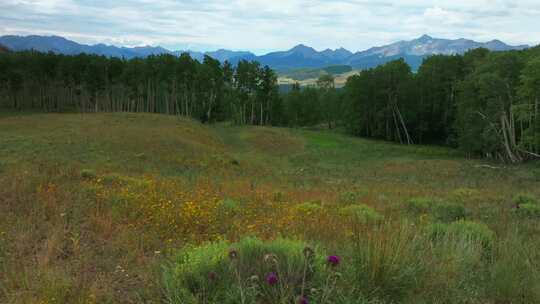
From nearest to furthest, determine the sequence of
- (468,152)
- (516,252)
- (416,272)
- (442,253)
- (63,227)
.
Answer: (416,272), (442,253), (516,252), (63,227), (468,152)

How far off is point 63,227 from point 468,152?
50625mm

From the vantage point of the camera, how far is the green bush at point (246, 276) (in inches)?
130

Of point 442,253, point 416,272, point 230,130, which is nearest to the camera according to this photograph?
point 416,272

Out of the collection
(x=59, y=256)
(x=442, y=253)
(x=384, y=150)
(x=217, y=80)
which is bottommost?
(x=384, y=150)

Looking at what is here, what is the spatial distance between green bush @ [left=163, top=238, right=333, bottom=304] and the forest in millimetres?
47173

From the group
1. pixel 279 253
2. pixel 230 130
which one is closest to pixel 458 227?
pixel 279 253

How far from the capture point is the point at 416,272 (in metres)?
3.88

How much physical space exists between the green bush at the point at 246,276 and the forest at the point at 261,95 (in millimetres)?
47173

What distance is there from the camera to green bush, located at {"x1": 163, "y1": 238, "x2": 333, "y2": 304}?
3307 millimetres

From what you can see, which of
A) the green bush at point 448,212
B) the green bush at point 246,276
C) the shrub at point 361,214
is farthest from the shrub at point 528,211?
the green bush at point 246,276

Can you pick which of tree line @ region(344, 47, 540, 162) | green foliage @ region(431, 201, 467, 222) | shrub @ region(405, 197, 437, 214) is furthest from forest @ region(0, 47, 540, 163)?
green foliage @ region(431, 201, 467, 222)

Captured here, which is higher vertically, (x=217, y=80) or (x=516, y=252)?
(x=217, y=80)

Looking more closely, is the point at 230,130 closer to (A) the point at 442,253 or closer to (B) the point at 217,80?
(B) the point at 217,80

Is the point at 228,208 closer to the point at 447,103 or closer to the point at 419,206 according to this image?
the point at 419,206
